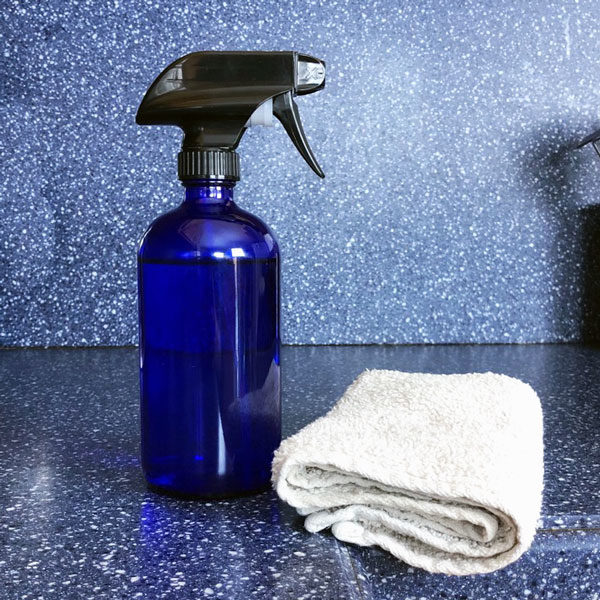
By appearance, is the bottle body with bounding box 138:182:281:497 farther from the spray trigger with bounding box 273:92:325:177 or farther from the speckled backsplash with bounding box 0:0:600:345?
the speckled backsplash with bounding box 0:0:600:345

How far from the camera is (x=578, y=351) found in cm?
107

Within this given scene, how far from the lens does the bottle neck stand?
509mm

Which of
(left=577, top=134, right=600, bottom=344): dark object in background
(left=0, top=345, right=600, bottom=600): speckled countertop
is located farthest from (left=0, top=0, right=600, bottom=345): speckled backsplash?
(left=0, top=345, right=600, bottom=600): speckled countertop

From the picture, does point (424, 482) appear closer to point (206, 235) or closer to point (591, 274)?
point (206, 235)

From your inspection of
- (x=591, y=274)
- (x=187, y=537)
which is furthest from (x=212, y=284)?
(x=591, y=274)

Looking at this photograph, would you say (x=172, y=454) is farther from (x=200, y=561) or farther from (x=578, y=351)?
(x=578, y=351)

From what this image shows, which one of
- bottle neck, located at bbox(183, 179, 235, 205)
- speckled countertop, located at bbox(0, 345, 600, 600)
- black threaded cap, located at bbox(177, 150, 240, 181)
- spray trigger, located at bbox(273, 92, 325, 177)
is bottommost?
speckled countertop, located at bbox(0, 345, 600, 600)

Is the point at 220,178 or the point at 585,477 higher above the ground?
the point at 220,178

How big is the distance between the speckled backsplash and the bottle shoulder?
1.86 ft

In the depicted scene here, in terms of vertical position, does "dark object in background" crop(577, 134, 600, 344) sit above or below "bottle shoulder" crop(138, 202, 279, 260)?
below

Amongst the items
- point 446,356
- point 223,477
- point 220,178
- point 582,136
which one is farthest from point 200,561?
point 582,136

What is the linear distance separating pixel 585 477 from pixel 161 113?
38 cm

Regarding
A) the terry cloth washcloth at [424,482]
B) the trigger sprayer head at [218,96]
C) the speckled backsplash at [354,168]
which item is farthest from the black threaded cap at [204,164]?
the speckled backsplash at [354,168]

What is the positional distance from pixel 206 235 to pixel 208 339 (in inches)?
2.6
